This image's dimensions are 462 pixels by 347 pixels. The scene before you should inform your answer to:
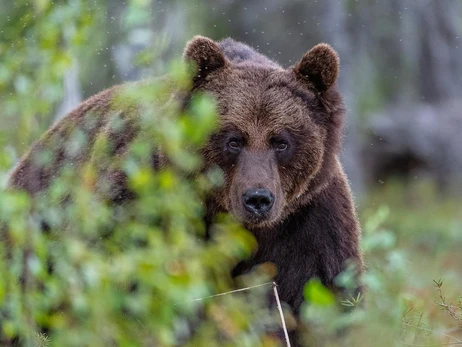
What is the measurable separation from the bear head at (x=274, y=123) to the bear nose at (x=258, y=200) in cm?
10

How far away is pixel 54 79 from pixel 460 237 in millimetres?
10907

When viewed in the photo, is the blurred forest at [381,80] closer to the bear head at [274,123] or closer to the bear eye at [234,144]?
the bear head at [274,123]

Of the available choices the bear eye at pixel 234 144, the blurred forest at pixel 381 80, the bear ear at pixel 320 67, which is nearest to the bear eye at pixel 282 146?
the bear eye at pixel 234 144

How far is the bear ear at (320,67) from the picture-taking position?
218 inches

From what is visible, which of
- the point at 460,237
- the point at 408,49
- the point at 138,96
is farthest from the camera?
the point at 408,49

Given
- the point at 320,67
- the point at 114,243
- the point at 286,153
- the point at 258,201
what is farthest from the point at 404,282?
the point at 114,243

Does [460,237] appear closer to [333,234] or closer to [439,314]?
[439,314]

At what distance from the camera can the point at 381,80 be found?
17875 mm

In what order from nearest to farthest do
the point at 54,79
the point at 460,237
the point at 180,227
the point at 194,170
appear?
the point at 180,227
the point at 54,79
the point at 194,170
the point at 460,237

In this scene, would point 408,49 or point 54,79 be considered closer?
point 54,79

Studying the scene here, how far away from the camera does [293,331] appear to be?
5598 mm

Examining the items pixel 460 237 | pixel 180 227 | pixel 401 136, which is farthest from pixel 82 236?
pixel 401 136

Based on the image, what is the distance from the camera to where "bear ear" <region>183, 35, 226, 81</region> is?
5.40 meters

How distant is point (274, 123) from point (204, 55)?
0.59 m
